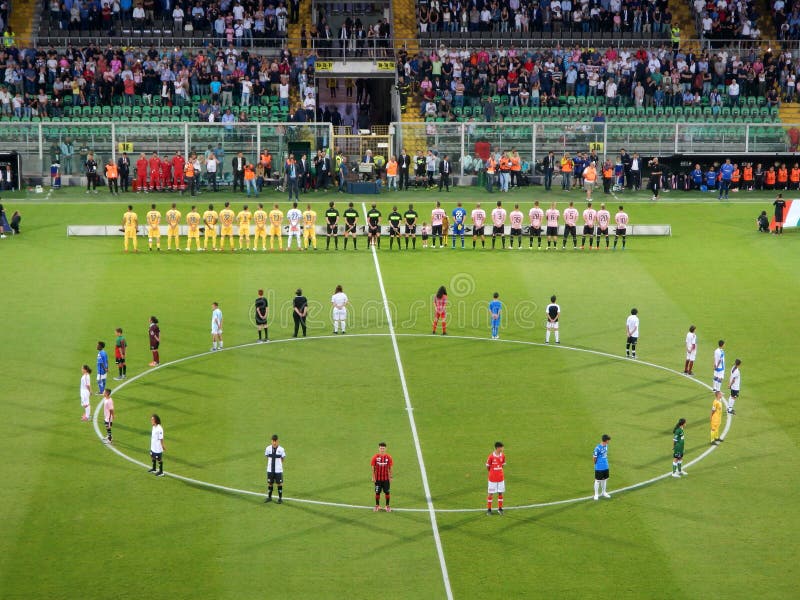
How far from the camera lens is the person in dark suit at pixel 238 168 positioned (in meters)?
59.1

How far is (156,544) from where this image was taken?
983 inches

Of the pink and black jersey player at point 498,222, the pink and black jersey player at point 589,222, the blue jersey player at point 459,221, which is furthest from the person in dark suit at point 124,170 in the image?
the pink and black jersey player at point 589,222

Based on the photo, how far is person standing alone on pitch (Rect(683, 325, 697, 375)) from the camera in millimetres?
35188

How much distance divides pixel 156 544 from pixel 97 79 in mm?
43551

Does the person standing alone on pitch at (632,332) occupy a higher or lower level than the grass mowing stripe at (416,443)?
higher

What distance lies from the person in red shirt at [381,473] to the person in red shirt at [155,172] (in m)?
35.4

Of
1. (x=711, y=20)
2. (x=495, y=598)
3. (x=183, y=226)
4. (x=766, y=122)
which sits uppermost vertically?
(x=711, y=20)

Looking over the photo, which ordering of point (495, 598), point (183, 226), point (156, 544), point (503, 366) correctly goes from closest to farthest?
point (495, 598) < point (156, 544) < point (503, 366) < point (183, 226)

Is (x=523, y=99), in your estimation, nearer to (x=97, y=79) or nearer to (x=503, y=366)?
(x=97, y=79)

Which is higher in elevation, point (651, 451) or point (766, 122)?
point (766, 122)

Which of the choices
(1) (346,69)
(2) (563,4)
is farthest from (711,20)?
(1) (346,69)

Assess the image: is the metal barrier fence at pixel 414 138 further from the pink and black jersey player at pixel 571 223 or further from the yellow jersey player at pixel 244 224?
the pink and black jersey player at pixel 571 223

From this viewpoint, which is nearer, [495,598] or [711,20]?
[495,598]

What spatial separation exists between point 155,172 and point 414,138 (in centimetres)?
1268
